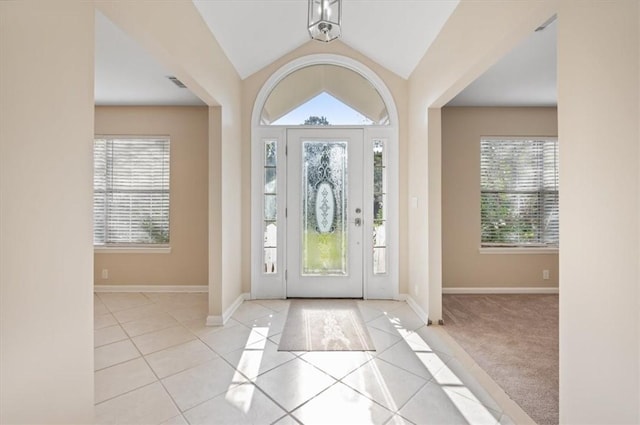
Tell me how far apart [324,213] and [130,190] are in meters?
2.83

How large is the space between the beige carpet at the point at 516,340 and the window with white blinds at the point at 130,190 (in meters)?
4.10

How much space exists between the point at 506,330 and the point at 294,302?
232 cm

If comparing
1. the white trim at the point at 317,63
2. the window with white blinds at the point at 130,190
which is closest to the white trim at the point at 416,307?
the white trim at the point at 317,63

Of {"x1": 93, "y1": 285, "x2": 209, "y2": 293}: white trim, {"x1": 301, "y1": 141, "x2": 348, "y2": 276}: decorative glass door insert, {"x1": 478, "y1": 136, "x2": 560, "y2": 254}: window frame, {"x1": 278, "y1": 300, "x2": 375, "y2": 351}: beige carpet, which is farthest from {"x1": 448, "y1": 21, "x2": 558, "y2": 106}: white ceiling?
{"x1": 93, "y1": 285, "x2": 209, "y2": 293}: white trim

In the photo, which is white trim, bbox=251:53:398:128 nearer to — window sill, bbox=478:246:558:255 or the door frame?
the door frame

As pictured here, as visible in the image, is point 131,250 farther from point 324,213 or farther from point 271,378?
point 271,378

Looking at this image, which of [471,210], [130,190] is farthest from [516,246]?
[130,190]
